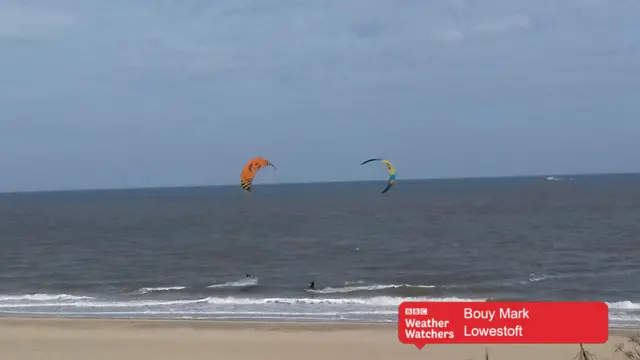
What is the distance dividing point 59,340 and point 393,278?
757 inches

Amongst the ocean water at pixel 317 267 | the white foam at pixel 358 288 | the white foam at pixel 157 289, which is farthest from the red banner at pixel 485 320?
the white foam at pixel 157 289

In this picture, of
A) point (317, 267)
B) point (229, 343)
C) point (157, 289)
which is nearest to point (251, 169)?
point (229, 343)

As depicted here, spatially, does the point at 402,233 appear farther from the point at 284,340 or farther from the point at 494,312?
the point at 494,312

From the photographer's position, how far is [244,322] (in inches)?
901

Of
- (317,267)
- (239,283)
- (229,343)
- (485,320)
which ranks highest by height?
(317,267)

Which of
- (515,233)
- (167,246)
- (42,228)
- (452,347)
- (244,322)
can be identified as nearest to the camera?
(452,347)

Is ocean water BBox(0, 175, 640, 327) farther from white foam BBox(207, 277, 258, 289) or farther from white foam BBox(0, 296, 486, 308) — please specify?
white foam BBox(207, 277, 258, 289)

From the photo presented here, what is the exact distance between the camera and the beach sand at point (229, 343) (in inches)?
723

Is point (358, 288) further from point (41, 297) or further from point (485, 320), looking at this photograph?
point (485, 320)

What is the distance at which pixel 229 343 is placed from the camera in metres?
19.7

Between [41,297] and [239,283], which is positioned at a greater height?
[239,283]

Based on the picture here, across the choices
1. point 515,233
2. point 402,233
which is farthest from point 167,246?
point 515,233

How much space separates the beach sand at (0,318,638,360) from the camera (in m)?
18.4

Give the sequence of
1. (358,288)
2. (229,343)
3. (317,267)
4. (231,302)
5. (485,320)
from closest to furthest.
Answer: (485,320) < (229,343) < (231,302) < (358,288) < (317,267)
